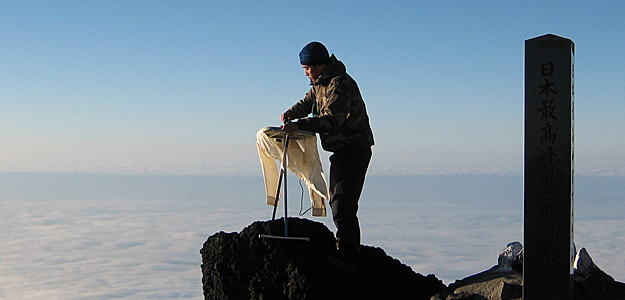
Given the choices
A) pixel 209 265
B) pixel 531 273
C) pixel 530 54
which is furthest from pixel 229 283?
pixel 530 54

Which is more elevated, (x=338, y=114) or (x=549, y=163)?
(x=338, y=114)

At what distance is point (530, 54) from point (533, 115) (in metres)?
0.60

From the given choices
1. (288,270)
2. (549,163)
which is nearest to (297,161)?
(288,270)

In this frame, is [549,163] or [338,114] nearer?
[549,163]

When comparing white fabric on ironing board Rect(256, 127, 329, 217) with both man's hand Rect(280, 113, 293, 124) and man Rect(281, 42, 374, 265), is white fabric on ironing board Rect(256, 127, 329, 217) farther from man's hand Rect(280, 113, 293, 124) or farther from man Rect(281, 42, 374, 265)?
man Rect(281, 42, 374, 265)

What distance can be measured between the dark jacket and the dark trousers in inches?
4.0

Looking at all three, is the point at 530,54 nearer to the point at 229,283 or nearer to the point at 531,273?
the point at 531,273

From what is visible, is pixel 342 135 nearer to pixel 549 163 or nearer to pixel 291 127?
pixel 291 127

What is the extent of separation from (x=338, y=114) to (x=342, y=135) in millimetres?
251

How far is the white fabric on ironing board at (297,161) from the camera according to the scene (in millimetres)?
8336

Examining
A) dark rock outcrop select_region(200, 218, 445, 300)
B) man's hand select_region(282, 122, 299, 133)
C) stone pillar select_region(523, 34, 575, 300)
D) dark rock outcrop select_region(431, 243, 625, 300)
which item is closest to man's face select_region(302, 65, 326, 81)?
man's hand select_region(282, 122, 299, 133)

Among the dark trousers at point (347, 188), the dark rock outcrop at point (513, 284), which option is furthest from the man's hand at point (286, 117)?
the dark rock outcrop at point (513, 284)

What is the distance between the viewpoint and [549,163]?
764 cm

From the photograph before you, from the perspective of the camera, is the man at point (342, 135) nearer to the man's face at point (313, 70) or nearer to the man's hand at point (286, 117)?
the man's face at point (313, 70)
